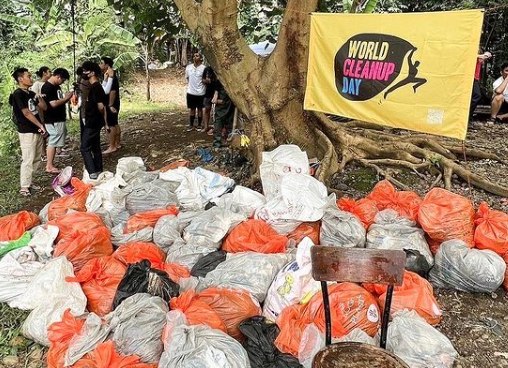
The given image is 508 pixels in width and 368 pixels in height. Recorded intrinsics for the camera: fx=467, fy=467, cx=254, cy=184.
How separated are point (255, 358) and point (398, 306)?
1004 mm

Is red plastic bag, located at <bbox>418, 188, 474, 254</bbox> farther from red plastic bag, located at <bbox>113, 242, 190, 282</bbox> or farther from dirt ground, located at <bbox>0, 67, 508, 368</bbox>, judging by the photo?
red plastic bag, located at <bbox>113, 242, 190, 282</bbox>

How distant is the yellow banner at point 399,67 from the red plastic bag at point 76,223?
2447 millimetres

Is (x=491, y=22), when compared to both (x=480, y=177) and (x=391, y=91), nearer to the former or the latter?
(x=480, y=177)

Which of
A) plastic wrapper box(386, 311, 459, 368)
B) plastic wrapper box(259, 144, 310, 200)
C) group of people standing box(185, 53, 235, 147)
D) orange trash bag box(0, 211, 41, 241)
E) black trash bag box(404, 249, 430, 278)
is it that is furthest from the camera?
group of people standing box(185, 53, 235, 147)

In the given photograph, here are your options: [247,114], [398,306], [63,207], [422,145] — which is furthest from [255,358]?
[422,145]

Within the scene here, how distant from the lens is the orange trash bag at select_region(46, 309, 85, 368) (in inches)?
107

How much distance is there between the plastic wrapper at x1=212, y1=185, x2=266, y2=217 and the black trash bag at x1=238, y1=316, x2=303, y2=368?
1411 millimetres

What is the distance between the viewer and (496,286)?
11.0 feet

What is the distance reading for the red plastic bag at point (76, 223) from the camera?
3.94 metres

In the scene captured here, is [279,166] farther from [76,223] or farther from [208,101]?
[208,101]

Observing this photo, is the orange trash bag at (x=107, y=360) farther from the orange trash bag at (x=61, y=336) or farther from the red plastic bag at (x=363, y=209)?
the red plastic bag at (x=363, y=209)

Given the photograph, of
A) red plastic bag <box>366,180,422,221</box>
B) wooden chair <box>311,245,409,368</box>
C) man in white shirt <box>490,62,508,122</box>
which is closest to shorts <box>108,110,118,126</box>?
red plastic bag <box>366,180,422,221</box>

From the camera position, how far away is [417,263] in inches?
137

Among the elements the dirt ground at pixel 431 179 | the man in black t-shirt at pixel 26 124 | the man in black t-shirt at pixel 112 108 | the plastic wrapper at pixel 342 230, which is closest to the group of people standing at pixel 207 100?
the dirt ground at pixel 431 179
